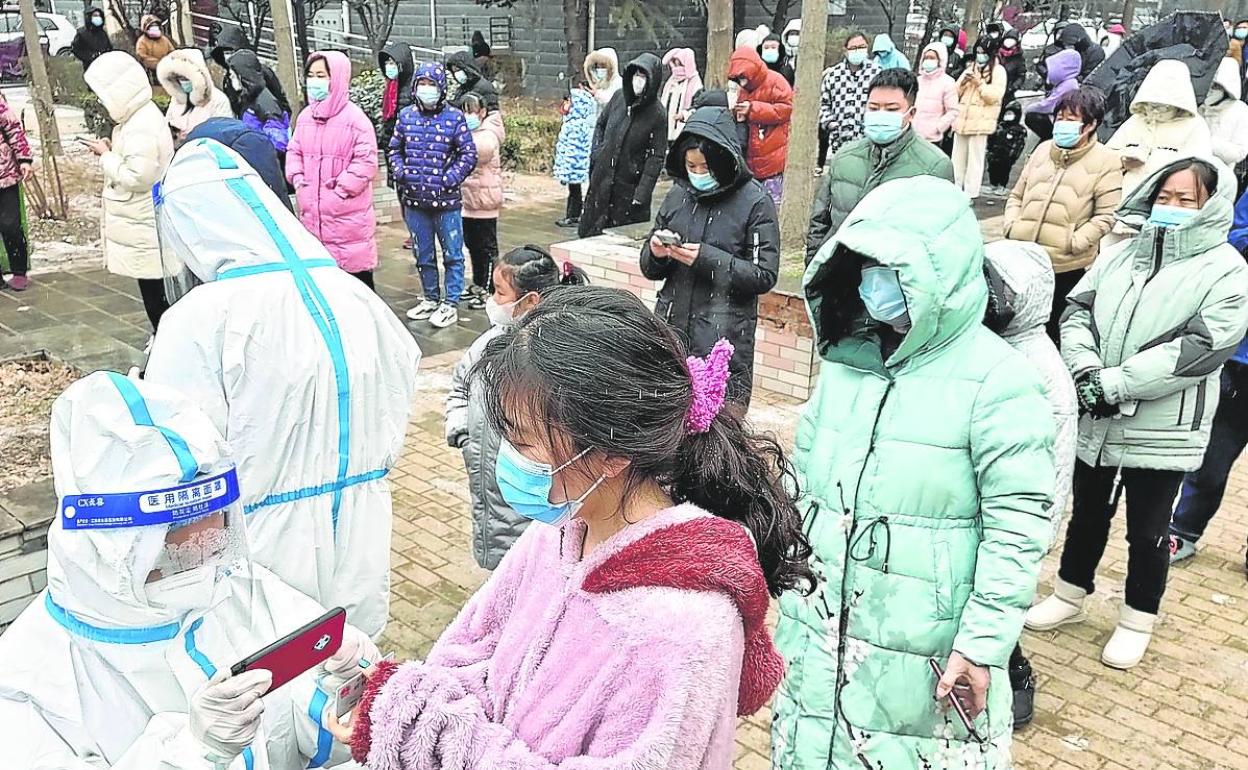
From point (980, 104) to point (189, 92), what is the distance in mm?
8772

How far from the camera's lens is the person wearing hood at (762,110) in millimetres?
8477

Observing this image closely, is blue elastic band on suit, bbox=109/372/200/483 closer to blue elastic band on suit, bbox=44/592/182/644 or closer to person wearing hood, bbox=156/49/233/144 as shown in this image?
blue elastic band on suit, bbox=44/592/182/644

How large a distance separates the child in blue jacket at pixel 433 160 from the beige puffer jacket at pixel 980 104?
7007mm

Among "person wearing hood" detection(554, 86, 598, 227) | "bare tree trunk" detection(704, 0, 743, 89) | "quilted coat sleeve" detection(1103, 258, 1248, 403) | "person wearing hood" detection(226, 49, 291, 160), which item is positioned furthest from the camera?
"person wearing hood" detection(554, 86, 598, 227)

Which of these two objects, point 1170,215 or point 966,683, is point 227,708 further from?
point 1170,215

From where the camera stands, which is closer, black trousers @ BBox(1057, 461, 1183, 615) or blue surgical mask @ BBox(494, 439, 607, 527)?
blue surgical mask @ BBox(494, 439, 607, 527)

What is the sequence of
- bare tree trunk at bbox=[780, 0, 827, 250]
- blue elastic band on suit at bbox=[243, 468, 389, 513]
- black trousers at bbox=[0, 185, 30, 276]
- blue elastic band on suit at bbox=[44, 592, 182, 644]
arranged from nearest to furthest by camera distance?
blue elastic band on suit at bbox=[44, 592, 182, 644] < blue elastic band on suit at bbox=[243, 468, 389, 513] < bare tree trunk at bbox=[780, 0, 827, 250] < black trousers at bbox=[0, 185, 30, 276]

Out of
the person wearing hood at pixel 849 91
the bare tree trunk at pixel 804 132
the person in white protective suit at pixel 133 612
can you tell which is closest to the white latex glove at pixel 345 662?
the person in white protective suit at pixel 133 612

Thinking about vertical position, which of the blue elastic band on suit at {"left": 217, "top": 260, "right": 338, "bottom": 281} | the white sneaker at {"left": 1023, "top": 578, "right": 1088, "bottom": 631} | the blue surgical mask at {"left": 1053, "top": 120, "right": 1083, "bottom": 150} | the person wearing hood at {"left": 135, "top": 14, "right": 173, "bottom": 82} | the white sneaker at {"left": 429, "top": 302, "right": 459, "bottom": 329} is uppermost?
the person wearing hood at {"left": 135, "top": 14, "right": 173, "bottom": 82}

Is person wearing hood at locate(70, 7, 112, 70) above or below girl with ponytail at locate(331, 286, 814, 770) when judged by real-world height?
above

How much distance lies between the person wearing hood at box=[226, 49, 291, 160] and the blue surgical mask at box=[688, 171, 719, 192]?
5340 millimetres

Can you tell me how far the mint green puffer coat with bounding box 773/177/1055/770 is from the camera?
2387 mm

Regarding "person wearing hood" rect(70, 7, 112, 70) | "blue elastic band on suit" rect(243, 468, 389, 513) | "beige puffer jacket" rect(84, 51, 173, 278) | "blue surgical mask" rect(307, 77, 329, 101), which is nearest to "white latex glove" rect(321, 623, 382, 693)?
"blue elastic band on suit" rect(243, 468, 389, 513)

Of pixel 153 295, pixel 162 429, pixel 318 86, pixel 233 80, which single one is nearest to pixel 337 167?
pixel 318 86
